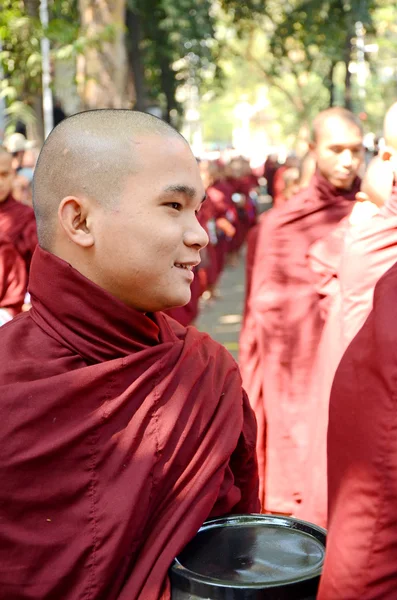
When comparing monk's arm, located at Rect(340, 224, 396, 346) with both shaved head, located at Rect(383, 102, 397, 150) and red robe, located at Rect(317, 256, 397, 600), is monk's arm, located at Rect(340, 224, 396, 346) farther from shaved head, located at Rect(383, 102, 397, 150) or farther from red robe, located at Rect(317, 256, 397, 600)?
red robe, located at Rect(317, 256, 397, 600)

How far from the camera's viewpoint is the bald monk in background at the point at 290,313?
5066mm

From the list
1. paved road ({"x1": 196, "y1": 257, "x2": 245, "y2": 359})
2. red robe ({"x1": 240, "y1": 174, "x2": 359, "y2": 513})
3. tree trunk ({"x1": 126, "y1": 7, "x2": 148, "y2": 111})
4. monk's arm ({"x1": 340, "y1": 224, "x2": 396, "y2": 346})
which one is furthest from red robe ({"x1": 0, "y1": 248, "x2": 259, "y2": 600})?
tree trunk ({"x1": 126, "y1": 7, "x2": 148, "y2": 111})

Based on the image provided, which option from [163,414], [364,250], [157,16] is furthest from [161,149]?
[157,16]

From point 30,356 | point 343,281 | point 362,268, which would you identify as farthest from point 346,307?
point 30,356

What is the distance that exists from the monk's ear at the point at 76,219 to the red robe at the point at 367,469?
0.63 metres

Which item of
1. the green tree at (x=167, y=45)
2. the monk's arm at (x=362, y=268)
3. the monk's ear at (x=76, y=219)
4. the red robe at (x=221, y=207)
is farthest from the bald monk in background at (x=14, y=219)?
the red robe at (x=221, y=207)

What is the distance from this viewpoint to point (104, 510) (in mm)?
1761

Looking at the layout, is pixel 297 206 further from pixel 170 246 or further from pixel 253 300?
pixel 170 246

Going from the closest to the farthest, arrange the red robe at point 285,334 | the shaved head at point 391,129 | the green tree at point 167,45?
the shaved head at point 391,129 < the red robe at point 285,334 < the green tree at point 167,45

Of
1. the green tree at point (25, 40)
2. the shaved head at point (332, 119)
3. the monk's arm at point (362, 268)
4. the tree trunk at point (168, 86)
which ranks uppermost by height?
the monk's arm at point (362, 268)

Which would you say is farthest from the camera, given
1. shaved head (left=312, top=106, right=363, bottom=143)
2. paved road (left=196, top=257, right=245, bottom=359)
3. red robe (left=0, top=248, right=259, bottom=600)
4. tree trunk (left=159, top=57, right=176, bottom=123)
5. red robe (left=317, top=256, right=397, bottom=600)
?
tree trunk (left=159, top=57, right=176, bottom=123)

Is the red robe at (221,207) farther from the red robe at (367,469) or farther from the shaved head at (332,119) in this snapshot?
the red robe at (367,469)

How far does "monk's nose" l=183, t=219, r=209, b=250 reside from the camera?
75.3 inches

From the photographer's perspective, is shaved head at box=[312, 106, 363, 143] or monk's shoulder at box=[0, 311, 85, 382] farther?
shaved head at box=[312, 106, 363, 143]
